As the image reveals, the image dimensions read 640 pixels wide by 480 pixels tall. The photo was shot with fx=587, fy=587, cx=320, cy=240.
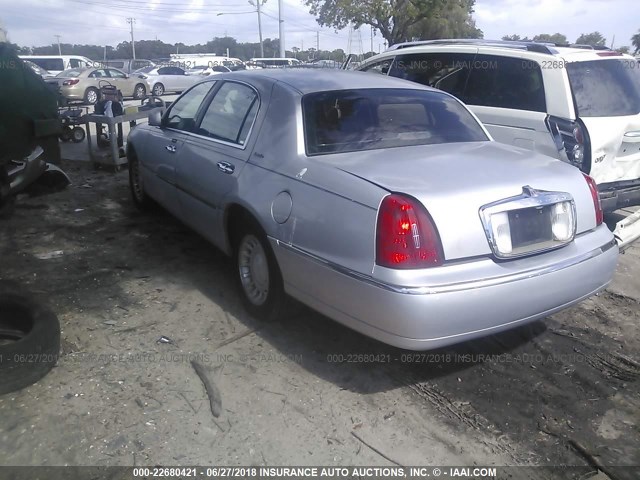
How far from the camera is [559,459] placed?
9.05 ft

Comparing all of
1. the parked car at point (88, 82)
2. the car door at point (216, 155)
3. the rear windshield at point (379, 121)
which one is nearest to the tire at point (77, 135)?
the car door at point (216, 155)

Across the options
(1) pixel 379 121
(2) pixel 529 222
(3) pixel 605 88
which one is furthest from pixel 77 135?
(2) pixel 529 222

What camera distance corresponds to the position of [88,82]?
2431 centimetres

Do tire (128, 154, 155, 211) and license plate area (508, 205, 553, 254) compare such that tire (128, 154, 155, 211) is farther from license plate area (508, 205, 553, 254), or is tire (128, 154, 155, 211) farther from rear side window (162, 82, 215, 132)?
license plate area (508, 205, 553, 254)

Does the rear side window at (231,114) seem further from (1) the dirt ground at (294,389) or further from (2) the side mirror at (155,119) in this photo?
(1) the dirt ground at (294,389)

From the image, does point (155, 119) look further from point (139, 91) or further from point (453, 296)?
point (139, 91)

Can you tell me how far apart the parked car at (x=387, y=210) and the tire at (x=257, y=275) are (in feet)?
0.04

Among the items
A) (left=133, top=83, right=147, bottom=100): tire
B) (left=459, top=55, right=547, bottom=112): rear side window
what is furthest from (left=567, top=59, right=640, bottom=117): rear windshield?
(left=133, top=83, right=147, bottom=100): tire

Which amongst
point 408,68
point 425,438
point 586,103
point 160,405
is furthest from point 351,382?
point 408,68

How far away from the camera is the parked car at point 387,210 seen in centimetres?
285

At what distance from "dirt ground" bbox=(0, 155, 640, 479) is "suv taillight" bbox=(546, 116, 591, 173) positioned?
1.22m

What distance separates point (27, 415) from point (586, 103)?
16.8 feet

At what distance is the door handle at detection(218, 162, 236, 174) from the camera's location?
4016 millimetres

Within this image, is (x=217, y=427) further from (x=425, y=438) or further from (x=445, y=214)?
(x=445, y=214)
